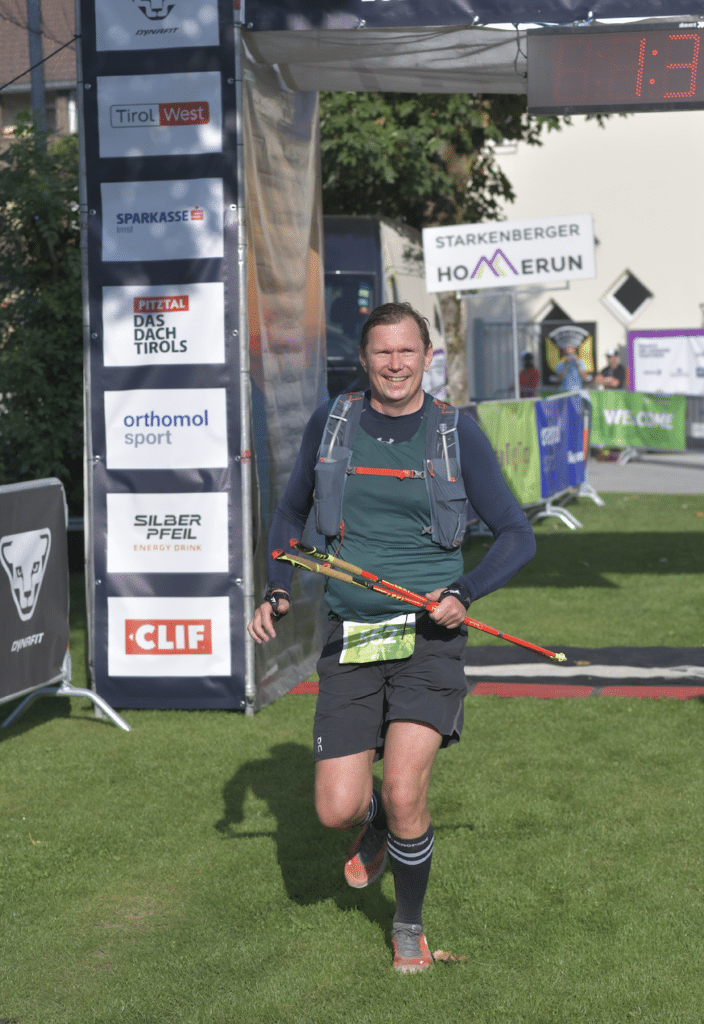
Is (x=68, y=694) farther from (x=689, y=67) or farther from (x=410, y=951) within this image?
(x=689, y=67)

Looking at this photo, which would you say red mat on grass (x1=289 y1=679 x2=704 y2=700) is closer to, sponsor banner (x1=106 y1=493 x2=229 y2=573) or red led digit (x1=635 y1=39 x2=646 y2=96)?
sponsor banner (x1=106 y1=493 x2=229 y2=573)

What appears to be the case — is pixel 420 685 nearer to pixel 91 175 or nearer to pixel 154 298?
pixel 154 298

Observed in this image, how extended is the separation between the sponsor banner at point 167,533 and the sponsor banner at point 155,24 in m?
2.63

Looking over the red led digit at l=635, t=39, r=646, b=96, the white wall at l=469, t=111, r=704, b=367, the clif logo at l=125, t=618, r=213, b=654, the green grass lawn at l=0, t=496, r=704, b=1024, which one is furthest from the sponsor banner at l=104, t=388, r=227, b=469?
the white wall at l=469, t=111, r=704, b=367

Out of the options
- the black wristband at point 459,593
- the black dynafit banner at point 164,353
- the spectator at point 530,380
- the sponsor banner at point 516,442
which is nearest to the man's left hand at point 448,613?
the black wristband at point 459,593

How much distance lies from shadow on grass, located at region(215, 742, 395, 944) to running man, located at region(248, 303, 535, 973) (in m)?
0.64

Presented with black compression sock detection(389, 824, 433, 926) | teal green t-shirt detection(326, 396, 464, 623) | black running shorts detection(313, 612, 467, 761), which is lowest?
black compression sock detection(389, 824, 433, 926)

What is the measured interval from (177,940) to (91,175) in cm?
462

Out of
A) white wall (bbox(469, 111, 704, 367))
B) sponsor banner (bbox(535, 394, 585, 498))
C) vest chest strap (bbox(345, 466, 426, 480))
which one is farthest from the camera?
white wall (bbox(469, 111, 704, 367))

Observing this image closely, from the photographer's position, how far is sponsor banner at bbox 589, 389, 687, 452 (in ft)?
71.1

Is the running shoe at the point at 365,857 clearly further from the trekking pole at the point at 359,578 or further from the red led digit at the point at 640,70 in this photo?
the red led digit at the point at 640,70

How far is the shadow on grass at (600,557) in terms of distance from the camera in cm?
1151

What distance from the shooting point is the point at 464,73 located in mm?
7547

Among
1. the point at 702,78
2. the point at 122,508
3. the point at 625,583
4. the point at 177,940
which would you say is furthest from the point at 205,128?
the point at 625,583
